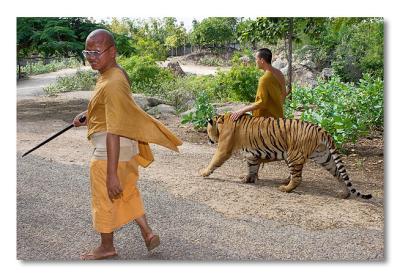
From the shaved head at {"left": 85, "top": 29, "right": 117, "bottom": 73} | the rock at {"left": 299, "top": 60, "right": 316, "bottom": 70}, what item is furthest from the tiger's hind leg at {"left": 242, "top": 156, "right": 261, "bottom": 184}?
the shaved head at {"left": 85, "top": 29, "right": 117, "bottom": 73}

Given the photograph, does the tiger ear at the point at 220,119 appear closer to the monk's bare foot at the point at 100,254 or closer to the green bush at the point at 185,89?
the green bush at the point at 185,89

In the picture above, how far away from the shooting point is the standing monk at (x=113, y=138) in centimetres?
364

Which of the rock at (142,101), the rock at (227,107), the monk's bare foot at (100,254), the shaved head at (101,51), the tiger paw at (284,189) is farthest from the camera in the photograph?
the rock at (227,107)

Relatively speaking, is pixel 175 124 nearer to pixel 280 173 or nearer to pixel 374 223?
pixel 280 173

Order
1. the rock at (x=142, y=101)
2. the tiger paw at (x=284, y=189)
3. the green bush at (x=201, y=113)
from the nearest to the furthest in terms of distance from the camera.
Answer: the rock at (x=142, y=101) < the tiger paw at (x=284, y=189) < the green bush at (x=201, y=113)

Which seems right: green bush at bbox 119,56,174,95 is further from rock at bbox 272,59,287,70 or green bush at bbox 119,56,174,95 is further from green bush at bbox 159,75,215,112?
rock at bbox 272,59,287,70

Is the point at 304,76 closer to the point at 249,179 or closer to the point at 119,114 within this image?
the point at 249,179

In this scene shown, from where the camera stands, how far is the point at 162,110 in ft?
17.1

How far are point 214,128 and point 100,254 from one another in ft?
5.47

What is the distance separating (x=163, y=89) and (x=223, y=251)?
149cm

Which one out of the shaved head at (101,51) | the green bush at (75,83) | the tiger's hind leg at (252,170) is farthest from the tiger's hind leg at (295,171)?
the shaved head at (101,51)

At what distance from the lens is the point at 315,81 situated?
5.46m

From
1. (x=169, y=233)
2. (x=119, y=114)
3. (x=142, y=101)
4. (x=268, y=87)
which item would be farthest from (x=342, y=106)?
(x=119, y=114)

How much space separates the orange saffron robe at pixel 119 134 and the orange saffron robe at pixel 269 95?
1327 mm
